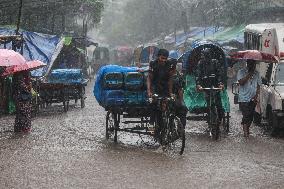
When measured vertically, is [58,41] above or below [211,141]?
above

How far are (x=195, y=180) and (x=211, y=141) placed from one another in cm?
369

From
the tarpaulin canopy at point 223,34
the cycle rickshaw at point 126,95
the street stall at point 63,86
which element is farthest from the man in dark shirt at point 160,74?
the tarpaulin canopy at point 223,34

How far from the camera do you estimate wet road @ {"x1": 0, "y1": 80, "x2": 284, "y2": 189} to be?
23.8 ft

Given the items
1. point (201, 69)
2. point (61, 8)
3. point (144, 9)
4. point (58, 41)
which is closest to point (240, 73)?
point (201, 69)

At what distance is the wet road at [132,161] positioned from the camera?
23.8ft

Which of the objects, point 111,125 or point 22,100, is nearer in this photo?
point 111,125

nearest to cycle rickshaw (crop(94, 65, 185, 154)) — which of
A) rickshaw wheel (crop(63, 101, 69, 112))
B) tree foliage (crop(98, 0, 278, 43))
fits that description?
rickshaw wheel (crop(63, 101, 69, 112))

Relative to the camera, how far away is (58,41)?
23828 mm

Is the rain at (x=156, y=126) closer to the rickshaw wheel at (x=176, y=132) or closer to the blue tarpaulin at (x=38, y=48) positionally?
the rickshaw wheel at (x=176, y=132)

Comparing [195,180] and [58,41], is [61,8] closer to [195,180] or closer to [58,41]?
[58,41]

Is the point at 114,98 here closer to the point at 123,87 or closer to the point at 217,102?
the point at 123,87

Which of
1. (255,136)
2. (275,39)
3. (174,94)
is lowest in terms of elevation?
(255,136)

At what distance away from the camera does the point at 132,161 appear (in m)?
8.80

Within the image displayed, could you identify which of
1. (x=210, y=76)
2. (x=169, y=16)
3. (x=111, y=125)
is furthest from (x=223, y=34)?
(x=169, y=16)
